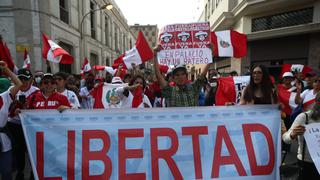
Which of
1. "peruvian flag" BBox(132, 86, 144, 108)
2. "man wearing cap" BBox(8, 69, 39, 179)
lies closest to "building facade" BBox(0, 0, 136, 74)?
"man wearing cap" BBox(8, 69, 39, 179)

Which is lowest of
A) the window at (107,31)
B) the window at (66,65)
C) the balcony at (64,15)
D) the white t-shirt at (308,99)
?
the white t-shirt at (308,99)

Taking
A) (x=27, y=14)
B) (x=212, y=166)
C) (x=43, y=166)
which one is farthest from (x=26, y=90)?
(x=27, y=14)

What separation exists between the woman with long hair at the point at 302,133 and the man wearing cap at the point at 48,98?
259cm

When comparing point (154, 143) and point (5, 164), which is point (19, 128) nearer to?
point (5, 164)

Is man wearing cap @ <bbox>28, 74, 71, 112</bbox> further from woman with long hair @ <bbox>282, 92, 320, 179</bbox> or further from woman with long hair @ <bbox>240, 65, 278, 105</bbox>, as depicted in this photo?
woman with long hair @ <bbox>282, 92, 320, 179</bbox>

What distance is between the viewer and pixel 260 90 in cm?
325

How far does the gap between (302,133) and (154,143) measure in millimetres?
1421

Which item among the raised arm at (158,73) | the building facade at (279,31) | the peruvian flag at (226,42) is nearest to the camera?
the raised arm at (158,73)

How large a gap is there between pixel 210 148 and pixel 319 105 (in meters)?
1.11

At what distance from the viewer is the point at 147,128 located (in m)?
2.68

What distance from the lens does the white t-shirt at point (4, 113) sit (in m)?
2.99

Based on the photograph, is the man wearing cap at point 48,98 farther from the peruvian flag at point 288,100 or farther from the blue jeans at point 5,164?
the peruvian flag at point 288,100

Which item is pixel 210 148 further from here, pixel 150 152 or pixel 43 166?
pixel 43 166

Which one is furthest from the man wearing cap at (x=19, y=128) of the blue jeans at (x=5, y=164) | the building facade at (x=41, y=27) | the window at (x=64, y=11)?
the window at (x=64, y=11)
